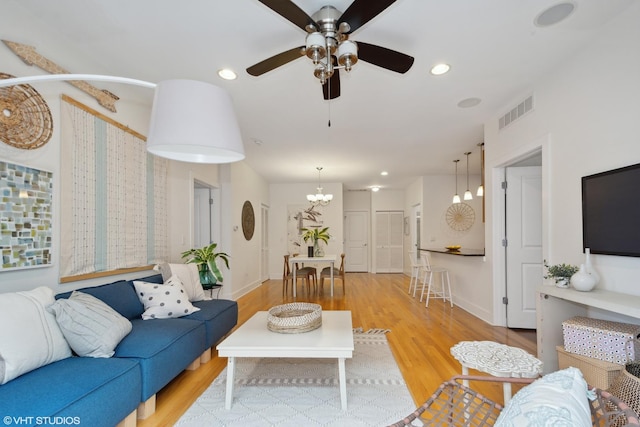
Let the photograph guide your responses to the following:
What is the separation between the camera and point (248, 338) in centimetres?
228

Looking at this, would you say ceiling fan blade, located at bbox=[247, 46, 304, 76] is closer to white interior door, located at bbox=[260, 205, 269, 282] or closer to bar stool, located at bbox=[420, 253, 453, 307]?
bar stool, located at bbox=[420, 253, 453, 307]

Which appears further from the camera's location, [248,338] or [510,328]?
[510,328]

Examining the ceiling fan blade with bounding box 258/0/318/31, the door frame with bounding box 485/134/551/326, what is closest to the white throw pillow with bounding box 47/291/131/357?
the ceiling fan blade with bounding box 258/0/318/31

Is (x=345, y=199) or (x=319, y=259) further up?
(x=345, y=199)

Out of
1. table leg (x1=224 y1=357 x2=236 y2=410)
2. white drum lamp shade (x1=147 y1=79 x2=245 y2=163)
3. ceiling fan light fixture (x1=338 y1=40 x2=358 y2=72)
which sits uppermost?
ceiling fan light fixture (x1=338 y1=40 x2=358 y2=72)

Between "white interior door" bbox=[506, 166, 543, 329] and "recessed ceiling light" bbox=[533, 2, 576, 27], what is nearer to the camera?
"recessed ceiling light" bbox=[533, 2, 576, 27]

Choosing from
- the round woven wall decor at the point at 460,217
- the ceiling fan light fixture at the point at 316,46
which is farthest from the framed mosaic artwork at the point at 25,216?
the round woven wall decor at the point at 460,217

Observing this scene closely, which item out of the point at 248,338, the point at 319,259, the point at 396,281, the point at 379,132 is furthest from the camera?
the point at 396,281

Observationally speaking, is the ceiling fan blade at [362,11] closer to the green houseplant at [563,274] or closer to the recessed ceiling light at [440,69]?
the recessed ceiling light at [440,69]

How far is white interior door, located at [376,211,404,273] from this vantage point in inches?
380

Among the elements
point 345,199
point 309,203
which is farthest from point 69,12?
point 345,199

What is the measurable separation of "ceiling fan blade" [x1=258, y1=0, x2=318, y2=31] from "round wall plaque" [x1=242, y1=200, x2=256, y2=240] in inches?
195

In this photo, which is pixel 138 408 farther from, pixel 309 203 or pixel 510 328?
pixel 309 203

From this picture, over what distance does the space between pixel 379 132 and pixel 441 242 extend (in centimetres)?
406
